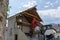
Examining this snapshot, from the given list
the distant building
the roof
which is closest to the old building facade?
the distant building

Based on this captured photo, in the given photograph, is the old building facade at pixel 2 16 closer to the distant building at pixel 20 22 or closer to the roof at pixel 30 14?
the distant building at pixel 20 22

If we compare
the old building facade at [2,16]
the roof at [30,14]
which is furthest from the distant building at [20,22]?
the old building facade at [2,16]

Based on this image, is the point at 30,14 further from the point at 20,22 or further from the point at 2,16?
the point at 2,16

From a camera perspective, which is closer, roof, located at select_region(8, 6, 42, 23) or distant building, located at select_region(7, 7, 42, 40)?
distant building, located at select_region(7, 7, 42, 40)

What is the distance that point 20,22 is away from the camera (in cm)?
1123

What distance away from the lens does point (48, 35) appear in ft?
33.0

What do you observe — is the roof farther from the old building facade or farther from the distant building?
the old building facade

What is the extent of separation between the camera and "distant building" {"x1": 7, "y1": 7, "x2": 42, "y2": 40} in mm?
10456

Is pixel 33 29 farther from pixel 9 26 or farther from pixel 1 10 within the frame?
pixel 1 10

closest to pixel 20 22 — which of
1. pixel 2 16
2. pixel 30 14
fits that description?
pixel 30 14

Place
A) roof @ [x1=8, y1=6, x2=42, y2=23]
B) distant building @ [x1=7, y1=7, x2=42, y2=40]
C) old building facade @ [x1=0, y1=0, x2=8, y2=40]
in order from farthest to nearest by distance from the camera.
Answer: roof @ [x1=8, y1=6, x2=42, y2=23] < distant building @ [x1=7, y1=7, x2=42, y2=40] < old building facade @ [x1=0, y1=0, x2=8, y2=40]

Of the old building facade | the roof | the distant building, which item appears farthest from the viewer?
the roof

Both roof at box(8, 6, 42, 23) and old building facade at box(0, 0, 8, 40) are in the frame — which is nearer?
old building facade at box(0, 0, 8, 40)

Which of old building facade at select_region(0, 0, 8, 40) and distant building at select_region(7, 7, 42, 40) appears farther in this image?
distant building at select_region(7, 7, 42, 40)
